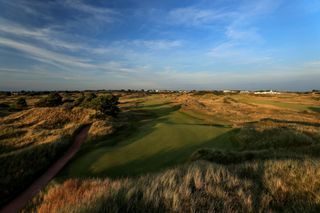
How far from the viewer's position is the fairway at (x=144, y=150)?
10789 mm

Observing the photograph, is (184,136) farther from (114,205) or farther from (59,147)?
(114,205)

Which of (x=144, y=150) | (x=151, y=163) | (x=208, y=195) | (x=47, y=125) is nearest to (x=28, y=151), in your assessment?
(x=144, y=150)

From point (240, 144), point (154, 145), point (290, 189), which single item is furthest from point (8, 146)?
point (290, 189)

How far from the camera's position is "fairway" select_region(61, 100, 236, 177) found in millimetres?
10789

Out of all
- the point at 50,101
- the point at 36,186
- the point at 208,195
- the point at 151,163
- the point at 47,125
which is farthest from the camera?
the point at 50,101

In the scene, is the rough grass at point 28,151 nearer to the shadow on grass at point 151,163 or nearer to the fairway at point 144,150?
the fairway at point 144,150

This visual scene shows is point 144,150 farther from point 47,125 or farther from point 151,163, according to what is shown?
point 47,125

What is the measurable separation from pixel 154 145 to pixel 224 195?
10.1 meters

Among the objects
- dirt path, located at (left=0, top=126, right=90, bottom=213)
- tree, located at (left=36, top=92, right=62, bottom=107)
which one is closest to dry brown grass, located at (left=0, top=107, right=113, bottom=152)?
dirt path, located at (left=0, top=126, right=90, bottom=213)

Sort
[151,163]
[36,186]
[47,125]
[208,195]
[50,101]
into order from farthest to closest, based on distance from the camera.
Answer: [50,101] → [47,125] → [151,163] → [36,186] → [208,195]

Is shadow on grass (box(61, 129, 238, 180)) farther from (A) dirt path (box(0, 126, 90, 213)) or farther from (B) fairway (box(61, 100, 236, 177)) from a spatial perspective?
(A) dirt path (box(0, 126, 90, 213))

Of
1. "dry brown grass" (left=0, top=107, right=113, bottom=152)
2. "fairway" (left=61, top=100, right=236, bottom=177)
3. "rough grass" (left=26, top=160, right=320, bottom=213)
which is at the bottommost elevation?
"dry brown grass" (left=0, top=107, right=113, bottom=152)

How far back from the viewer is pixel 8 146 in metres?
17.5

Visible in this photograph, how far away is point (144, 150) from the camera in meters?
13.5
